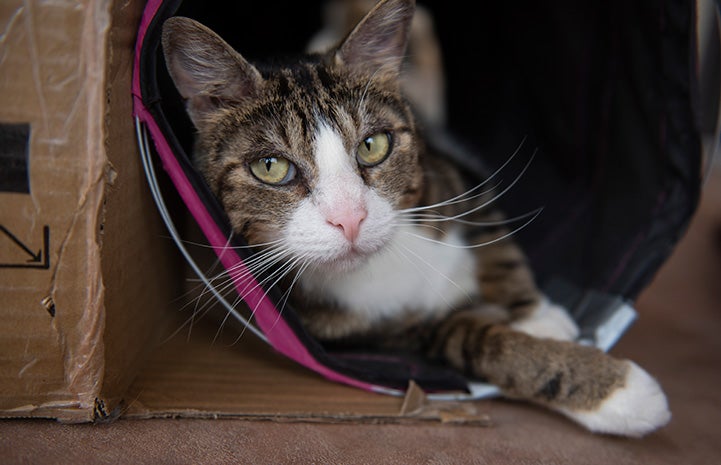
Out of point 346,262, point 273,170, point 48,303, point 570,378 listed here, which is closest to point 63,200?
point 48,303

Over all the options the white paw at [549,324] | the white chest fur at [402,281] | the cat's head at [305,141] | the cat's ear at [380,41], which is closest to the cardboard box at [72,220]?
the cat's head at [305,141]

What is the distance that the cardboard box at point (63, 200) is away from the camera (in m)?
0.74

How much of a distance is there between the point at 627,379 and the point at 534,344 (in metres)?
0.17

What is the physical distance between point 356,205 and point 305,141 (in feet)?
0.49

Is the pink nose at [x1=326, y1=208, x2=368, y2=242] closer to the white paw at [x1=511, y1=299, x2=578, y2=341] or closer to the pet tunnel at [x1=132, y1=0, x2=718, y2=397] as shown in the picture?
the pet tunnel at [x1=132, y1=0, x2=718, y2=397]

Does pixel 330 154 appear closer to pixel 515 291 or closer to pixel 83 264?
pixel 83 264

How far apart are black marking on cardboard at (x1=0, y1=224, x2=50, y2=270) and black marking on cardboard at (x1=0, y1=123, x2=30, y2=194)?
6 cm

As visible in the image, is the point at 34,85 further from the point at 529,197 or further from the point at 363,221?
the point at 529,197

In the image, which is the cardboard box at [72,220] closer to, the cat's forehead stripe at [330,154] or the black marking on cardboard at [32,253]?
the black marking on cardboard at [32,253]

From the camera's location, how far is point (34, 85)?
75cm

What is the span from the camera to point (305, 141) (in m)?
0.91

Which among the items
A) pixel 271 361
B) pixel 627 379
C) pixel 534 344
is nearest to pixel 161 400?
pixel 271 361

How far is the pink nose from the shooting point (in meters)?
0.85

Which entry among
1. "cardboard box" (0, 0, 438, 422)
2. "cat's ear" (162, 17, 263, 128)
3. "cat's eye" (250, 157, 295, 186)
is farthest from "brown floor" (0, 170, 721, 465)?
"cat's ear" (162, 17, 263, 128)
